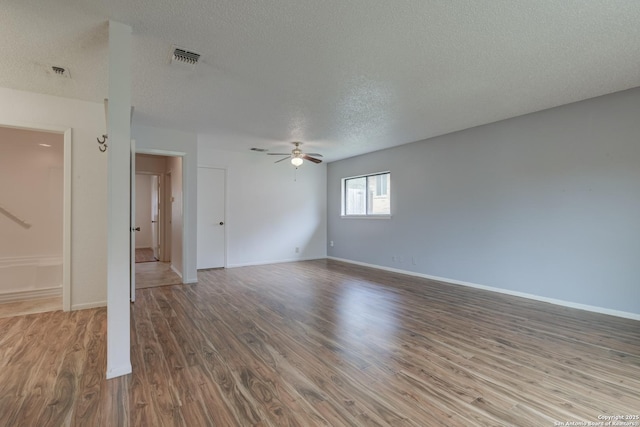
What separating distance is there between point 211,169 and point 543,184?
583 cm

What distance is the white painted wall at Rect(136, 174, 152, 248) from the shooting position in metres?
9.32

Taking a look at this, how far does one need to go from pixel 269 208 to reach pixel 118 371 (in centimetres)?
506

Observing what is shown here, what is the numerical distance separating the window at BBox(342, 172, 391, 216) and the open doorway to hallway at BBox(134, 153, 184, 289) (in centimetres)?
385

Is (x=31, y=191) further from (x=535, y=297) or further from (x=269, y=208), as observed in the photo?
(x=535, y=297)

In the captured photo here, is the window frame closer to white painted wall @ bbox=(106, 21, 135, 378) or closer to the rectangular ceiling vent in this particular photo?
the rectangular ceiling vent

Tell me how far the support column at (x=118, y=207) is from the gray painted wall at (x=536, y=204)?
465 cm

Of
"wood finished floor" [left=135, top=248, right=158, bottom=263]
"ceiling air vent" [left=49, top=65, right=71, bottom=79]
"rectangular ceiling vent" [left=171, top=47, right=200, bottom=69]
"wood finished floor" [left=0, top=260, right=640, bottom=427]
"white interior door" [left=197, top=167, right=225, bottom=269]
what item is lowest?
"wood finished floor" [left=0, top=260, right=640, bottom=427]

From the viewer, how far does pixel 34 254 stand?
4.71 m

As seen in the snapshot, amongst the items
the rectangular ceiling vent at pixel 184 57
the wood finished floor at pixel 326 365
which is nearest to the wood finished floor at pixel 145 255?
the wood finished floor at pixel 326 365

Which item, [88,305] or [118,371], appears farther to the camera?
[88,305]

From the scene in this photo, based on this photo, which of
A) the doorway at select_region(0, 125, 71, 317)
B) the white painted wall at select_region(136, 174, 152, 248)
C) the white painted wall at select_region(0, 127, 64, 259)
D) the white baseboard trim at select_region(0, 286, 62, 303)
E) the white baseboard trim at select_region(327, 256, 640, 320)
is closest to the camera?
the white baseboard trim at select_region(327, 256, 640, 320)

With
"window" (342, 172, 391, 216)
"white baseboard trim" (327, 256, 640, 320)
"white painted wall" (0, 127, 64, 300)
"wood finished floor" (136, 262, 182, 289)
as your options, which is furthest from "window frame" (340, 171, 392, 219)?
"white painted wall" (0, 127, 64, 300)

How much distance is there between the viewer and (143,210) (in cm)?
935

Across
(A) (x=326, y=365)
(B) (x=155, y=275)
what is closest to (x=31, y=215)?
(B) (x=155, y=275)
